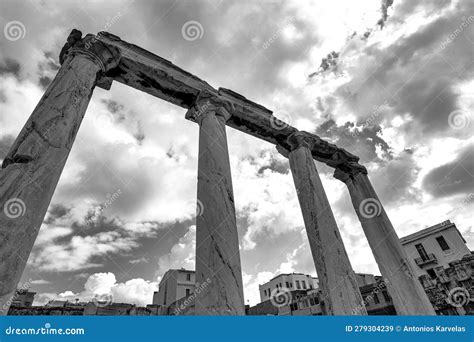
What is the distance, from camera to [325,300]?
7883 millimetres

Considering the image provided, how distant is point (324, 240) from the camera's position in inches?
348

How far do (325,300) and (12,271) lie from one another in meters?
8.03

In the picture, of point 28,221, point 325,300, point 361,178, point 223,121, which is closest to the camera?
point 28,221

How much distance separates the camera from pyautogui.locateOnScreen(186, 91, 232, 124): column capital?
31.0 ft

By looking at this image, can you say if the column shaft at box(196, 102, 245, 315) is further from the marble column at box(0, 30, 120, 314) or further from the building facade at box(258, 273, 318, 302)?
the building facade at box(258, 273, 318, 302)

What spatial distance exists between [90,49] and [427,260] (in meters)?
58.6

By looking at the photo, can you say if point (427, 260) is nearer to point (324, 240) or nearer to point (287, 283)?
point (287, 283)

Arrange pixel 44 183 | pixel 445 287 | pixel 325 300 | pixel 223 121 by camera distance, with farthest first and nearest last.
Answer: pixel 445 287
pixel 223 121
pixel 325 300
pixel 44 183

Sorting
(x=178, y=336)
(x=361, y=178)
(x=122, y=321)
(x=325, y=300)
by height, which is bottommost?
(x=178, y=336)

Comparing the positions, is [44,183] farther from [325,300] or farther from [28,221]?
[325,300]

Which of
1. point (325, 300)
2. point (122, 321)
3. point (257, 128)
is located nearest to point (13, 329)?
point (122, 321)

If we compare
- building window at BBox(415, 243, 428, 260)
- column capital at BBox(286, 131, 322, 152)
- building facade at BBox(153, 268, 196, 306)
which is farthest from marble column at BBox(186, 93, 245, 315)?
building facade at BBox(153, 268, 196, 306)

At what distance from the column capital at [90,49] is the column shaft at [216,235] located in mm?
3951

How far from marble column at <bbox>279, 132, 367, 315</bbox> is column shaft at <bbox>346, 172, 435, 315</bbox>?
12.1ft
